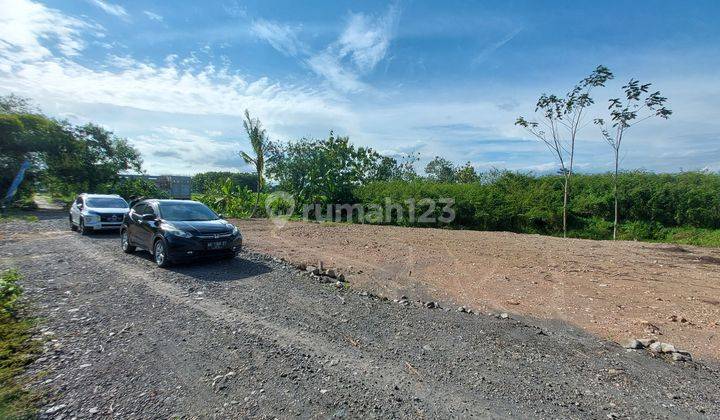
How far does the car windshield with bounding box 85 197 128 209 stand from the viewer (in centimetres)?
1256

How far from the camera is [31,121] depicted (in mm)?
19203

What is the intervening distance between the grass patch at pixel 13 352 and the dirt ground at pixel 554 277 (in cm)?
492

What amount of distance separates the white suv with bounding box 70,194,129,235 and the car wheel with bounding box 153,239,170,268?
5713mm

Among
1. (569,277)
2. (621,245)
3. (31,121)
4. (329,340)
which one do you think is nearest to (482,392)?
(329,340)

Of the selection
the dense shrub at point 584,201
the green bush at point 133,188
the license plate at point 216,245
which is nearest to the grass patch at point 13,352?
the license plate at point 216,245

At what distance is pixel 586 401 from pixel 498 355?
96 centimetres

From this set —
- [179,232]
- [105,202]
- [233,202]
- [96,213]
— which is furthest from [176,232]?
[233,202]

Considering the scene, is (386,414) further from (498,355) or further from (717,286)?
(717,286)

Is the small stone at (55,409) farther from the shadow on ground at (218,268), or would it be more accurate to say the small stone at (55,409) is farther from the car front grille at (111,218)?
the car front grille at (111,218)

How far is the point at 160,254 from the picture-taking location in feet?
24.5

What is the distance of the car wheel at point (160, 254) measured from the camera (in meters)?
7.27

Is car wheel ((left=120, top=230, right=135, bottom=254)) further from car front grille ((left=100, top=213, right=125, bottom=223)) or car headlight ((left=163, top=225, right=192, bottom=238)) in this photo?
car front grille ((left=100, top=213, right=125, bottom=223))

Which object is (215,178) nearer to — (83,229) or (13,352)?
(83,229)

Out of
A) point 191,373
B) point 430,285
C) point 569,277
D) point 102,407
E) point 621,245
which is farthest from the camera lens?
point 621,245
